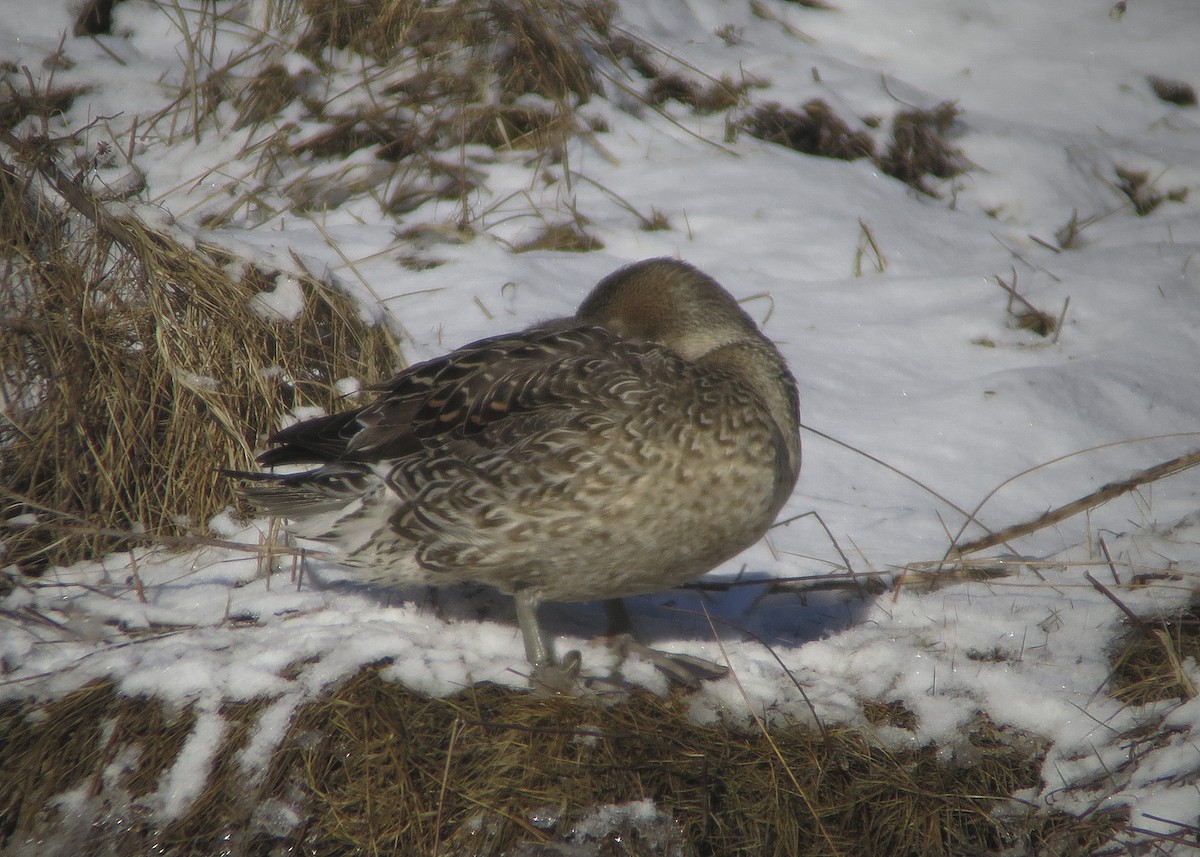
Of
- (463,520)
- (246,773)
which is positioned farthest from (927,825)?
(246,773)

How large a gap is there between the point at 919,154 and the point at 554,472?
3.94 metres

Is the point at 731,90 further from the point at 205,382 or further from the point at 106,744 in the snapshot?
the point at 106,744

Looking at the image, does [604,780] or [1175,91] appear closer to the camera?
[604,780]

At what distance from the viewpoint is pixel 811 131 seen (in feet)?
19.3

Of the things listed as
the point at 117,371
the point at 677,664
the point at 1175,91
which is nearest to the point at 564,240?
the point at 117,371

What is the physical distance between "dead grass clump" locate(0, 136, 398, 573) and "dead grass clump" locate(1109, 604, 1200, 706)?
2740 mm

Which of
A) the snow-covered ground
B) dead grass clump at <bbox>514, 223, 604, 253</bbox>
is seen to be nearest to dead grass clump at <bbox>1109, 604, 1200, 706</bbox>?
the snow-covered ground

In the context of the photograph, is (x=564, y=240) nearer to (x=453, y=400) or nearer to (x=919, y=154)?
(x=919, y=154)

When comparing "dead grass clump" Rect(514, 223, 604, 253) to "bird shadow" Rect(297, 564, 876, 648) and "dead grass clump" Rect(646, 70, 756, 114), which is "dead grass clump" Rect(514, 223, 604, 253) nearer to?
"dead grass clump" Rect(646, 70, 756, 114)

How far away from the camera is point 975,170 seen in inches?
229

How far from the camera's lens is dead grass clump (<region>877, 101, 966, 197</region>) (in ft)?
19.0

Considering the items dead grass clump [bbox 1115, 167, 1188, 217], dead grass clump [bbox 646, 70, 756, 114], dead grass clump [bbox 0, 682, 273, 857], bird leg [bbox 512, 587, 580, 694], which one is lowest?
dead grass clump [bbox 0, 682, 273, 857]

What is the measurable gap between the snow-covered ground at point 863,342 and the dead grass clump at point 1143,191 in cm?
7

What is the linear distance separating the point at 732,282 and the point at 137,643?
3.08 meters
